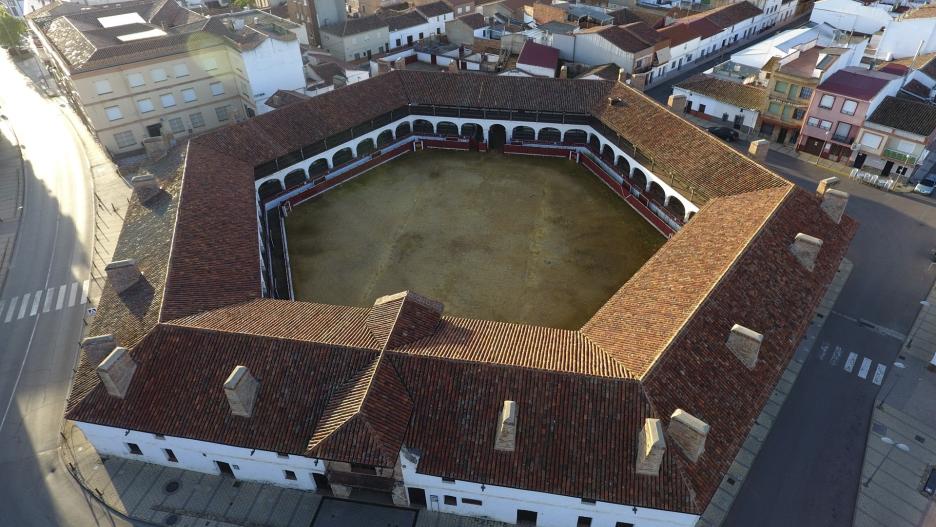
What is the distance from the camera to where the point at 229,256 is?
35.4m

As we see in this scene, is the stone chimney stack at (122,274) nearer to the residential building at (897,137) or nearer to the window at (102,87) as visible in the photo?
the window at (102,87)

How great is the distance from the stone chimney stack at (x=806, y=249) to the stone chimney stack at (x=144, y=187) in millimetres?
43638

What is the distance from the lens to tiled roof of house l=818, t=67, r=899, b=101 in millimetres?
52875

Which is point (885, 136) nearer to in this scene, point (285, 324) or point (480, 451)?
point (480, 451)

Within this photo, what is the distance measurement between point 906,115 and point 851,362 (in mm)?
30682

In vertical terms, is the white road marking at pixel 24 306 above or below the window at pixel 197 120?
below

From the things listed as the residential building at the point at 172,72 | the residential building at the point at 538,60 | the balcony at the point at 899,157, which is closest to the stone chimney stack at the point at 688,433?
the balcony at the point at 899,157

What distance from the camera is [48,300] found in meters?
42.3

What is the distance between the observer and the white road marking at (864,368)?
35.3 meters

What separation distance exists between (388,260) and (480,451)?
23140 mm

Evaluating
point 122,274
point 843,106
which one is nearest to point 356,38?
point 122,274

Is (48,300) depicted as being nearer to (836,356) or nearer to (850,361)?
(836,356)

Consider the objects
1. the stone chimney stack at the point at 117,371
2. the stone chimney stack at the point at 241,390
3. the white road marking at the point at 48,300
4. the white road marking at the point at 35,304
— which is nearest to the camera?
the stone chimney stack at the point at 241,390

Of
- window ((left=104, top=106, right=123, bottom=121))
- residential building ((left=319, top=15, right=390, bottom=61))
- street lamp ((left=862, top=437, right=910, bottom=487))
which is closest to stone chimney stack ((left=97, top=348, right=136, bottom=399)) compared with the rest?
street lamp ((left=862, top=437, right=910, bottom=487))
